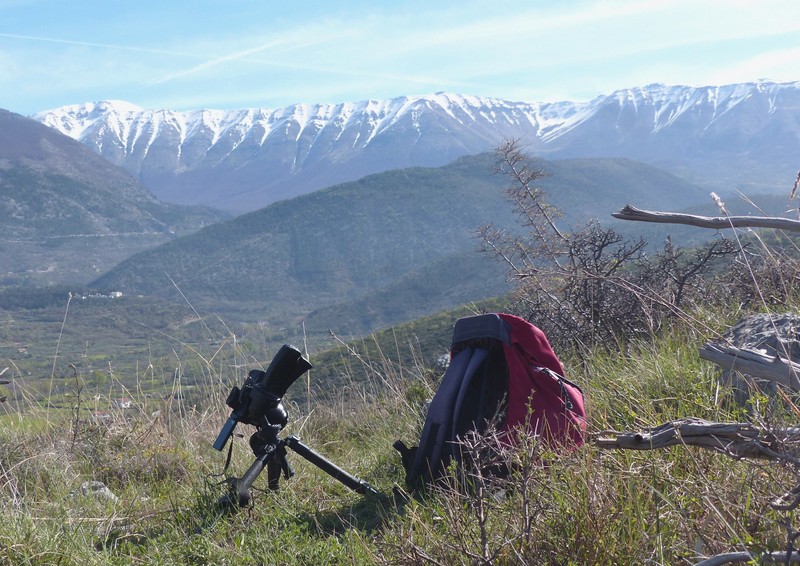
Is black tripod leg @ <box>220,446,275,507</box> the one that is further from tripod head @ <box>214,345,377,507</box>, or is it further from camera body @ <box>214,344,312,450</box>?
camera body @ <box>214,344,312,450</box>

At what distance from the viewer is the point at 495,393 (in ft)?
11.5

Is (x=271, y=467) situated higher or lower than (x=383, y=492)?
higher

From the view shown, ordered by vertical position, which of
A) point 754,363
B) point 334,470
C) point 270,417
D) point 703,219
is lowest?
point 334,470

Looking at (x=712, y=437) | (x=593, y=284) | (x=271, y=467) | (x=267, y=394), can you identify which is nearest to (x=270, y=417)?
(x=267, y=394)

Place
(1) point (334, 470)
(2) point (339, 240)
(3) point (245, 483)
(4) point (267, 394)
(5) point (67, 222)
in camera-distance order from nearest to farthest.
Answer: (3) point (245, 483) → (4) point (267, 394) → (1) point (334, 470) → (2) point (339, 240) → (5) point (67, 222)

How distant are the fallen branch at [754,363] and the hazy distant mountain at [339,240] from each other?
92877mm

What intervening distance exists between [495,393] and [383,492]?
0.68m

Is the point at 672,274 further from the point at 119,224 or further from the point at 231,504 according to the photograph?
the point at 119,224

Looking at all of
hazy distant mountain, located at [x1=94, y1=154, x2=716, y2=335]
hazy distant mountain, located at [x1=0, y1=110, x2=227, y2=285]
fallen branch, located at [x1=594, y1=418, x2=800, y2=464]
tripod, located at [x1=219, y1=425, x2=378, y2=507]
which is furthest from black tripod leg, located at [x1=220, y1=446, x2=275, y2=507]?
hazy distant mountain, located at [x1=0, y1=110, x2=227, y2=285]

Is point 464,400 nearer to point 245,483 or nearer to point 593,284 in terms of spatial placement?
point 245,483

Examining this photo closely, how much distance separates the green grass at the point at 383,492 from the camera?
2.17 m

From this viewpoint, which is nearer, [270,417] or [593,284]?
[270,417]

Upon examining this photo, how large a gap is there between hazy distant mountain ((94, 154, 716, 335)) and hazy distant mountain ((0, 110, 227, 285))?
19.2m

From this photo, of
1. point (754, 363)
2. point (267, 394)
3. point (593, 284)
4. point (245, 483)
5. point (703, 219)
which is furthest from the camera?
point (593, 284)
